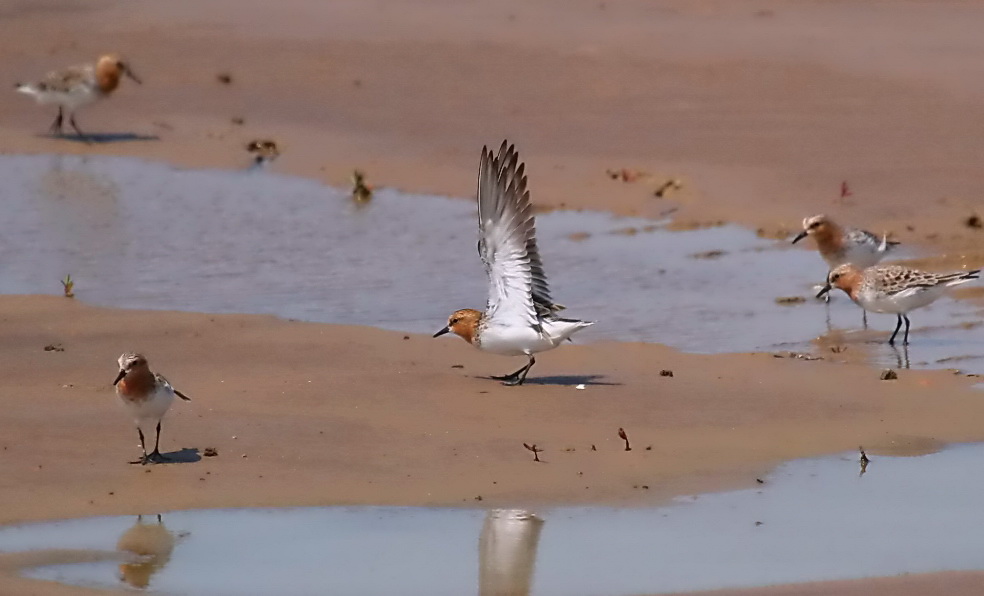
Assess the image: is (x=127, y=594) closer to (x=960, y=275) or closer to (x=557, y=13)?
(x=960, y=275)

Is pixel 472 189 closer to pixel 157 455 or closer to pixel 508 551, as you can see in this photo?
pixel 157 455

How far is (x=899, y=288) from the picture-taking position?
12203 mm

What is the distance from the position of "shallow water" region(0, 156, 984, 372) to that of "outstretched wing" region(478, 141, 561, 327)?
1597 mm

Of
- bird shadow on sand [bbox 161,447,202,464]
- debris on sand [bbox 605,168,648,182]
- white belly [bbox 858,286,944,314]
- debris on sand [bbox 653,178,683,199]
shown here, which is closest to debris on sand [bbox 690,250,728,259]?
debris on sand [bbox 653,178,683,199]

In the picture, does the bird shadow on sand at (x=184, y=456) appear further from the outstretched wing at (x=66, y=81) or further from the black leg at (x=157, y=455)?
the outstretched wing at (x=66, y=81)

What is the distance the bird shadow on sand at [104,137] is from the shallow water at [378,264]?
173cm

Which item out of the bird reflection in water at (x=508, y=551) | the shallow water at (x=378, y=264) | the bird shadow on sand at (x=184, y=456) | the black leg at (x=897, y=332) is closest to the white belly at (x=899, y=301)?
the black leg at (x=897, y=332)

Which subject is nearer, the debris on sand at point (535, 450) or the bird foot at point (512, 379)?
the debris on sand at point (535, 450)

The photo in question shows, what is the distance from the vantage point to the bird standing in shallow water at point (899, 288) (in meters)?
12.2

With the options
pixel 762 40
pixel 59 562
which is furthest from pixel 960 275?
pixel 762 40

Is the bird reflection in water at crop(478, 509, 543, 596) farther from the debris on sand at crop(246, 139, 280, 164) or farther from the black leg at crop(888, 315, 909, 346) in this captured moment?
the debris on sand at crop(246, 139, 280, 164)

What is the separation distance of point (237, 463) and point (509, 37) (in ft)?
50.3

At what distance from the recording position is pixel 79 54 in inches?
937

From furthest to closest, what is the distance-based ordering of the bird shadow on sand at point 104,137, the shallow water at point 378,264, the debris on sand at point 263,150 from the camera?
1. the bird shadow on sand at point 104,137
2. the debris on sand at point 263,150
3. the shallow water at point 378,264
